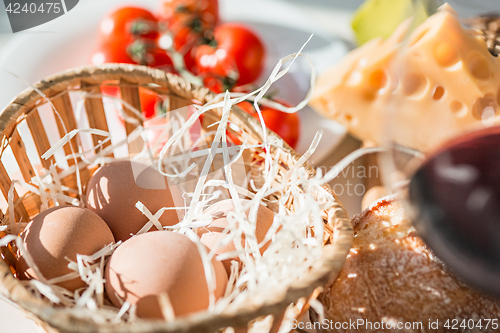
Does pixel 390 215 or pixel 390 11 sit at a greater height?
pixel 390 11

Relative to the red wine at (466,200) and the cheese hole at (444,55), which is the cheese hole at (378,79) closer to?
the cheese hole at (444,55)

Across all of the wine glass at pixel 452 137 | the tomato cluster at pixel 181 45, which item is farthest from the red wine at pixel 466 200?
the tomato cluster at pixel 181 45

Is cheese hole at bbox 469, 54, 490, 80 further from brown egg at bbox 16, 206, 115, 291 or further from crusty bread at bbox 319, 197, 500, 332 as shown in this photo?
brown egg at bbox 16, 206, 115, 291

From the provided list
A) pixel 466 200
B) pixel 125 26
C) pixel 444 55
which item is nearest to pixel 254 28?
pixel 125 26

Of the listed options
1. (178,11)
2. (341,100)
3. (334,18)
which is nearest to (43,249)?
(341,100)

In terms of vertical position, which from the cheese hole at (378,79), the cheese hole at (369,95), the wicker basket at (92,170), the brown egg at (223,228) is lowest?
the cheese hole at (369,95)

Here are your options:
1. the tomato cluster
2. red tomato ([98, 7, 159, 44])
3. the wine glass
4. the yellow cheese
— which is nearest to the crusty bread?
the wine glass

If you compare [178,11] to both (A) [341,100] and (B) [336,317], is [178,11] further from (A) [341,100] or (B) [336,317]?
(B) [336,317]

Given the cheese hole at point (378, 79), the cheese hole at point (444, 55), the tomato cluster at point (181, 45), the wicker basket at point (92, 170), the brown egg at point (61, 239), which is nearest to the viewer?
the wicker basket at point (92, 170)
